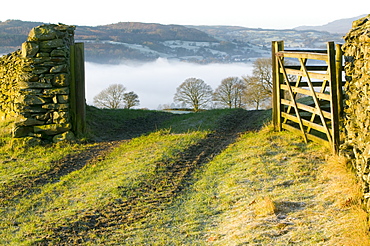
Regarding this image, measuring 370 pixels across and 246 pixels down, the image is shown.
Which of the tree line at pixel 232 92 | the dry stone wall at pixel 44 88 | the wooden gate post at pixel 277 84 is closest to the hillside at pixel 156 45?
the tree line at pixel 232 92

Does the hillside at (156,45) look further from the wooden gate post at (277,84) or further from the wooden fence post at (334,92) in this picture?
the wooden fence post at (334,92)

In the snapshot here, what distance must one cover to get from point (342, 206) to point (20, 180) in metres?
7.56

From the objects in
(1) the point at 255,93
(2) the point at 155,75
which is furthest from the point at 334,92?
(2) the point at 155,75

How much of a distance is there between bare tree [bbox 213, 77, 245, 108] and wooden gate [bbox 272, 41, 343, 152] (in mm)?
23478

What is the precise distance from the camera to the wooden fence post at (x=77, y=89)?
14141 mm

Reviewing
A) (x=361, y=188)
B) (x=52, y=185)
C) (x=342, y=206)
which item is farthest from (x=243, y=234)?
(x=52, y=185)

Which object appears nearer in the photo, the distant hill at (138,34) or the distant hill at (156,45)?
the distant hill at (156,45)

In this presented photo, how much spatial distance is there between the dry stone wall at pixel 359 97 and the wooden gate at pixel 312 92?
2.88ft

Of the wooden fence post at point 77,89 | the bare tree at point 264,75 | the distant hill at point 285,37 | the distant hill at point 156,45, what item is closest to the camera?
the wooden fence post at point 77,89

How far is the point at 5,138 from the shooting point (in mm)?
13812

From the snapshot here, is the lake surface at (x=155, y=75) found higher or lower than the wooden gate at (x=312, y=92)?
higher

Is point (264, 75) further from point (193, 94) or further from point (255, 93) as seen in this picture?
point (193, 94)

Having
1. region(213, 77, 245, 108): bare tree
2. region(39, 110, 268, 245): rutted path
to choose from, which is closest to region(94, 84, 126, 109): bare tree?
region(213, 77, 245, 108): bare tree

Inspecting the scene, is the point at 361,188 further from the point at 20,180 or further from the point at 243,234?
the point at 20,180
